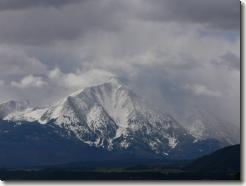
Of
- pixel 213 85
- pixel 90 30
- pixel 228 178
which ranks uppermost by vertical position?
pixel 90 30

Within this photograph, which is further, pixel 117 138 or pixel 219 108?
pixel 117 138

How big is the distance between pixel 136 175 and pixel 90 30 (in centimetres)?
508

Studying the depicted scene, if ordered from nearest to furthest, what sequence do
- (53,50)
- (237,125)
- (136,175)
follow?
(237,125)
(136,175)
(53,50)

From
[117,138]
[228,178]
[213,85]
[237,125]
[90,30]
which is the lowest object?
[228,178]

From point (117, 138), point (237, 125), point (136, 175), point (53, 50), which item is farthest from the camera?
point (117, 138)

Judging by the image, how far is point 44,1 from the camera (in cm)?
2184

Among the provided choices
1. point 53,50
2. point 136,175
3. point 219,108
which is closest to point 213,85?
point 219,108

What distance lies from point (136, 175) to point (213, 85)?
4066 mm

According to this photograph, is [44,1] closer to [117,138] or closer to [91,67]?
[91,67]

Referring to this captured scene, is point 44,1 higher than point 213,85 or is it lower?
higher

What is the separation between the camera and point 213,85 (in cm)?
2184

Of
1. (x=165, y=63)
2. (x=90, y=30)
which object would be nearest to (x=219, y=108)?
(x=165, y=63)

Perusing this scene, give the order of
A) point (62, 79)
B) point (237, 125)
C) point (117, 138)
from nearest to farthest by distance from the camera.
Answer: point (237, 125), point (62, 79), point (117, 138)

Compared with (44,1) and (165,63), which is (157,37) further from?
(44,1)
